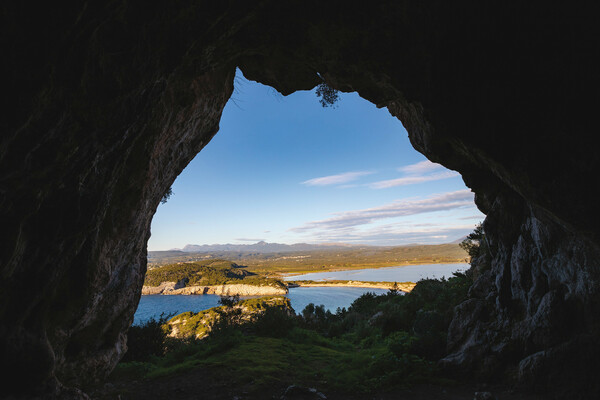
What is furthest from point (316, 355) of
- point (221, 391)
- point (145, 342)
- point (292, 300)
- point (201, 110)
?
point (292, 300)

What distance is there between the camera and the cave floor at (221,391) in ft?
17.8

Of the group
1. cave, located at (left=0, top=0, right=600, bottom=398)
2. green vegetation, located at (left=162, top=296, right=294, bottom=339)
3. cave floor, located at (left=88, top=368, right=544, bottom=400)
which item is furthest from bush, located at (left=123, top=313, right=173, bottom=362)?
cave, located at (left=0, top=0, right=600, bottom=398)

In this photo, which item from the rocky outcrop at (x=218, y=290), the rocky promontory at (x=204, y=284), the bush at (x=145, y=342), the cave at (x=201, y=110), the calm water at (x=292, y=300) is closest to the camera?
the cave at (x=201, y=110)

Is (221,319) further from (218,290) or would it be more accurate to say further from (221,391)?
(218,290)

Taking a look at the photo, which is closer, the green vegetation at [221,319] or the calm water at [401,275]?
the green vegetation at [221,319]

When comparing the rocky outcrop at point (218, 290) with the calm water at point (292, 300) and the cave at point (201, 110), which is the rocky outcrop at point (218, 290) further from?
the cave at point (201, 110)

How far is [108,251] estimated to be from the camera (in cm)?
529

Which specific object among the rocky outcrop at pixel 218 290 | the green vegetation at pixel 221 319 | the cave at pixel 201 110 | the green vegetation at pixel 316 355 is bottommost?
the rocky outcrop at pixel 218 290

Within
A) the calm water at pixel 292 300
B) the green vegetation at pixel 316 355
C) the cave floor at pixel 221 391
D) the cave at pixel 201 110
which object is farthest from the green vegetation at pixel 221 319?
the cave at pixel 201 110

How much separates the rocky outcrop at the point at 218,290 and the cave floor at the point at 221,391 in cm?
5839

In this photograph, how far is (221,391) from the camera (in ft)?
21.0

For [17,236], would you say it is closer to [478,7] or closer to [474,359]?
[478,7]

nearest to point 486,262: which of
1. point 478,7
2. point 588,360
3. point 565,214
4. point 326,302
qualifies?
point 588,360

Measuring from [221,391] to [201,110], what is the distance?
23.8 ft
